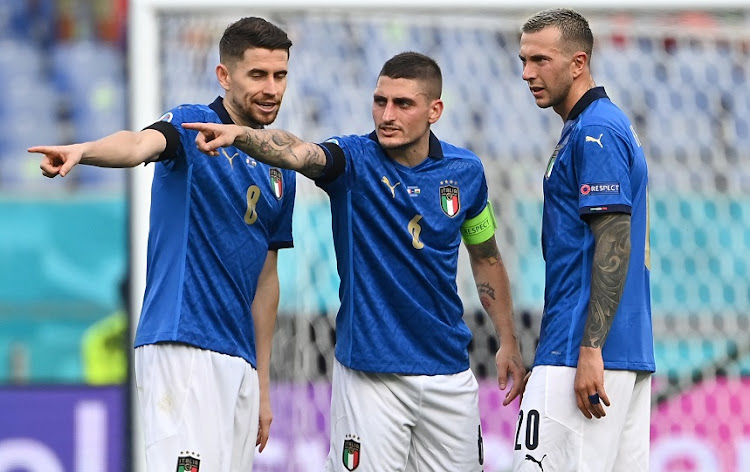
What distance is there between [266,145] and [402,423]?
946 millimetres

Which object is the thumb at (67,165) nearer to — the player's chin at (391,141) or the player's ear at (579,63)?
the player's chin at (391,141)

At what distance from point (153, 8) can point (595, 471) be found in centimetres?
279

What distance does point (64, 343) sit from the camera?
7473mm

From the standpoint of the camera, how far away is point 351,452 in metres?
3.50

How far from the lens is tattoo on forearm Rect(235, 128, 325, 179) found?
311 centimetres

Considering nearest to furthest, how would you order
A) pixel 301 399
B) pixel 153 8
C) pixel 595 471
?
1. pixel 595 471
2. pixel 153 8
3. pixel 301 399

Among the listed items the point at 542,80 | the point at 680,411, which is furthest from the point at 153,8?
the point at 680,411

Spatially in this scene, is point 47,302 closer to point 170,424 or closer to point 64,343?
point 64,343

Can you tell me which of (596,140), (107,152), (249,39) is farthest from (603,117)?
(107,152)

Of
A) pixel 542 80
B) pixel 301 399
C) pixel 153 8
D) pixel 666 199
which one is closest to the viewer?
pixel 542 80

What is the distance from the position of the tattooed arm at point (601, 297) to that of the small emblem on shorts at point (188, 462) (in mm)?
1012

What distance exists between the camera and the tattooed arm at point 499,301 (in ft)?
12.2

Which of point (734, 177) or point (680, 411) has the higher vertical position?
point (734, 177)

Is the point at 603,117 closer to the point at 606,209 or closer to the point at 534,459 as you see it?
the point at 606,209
